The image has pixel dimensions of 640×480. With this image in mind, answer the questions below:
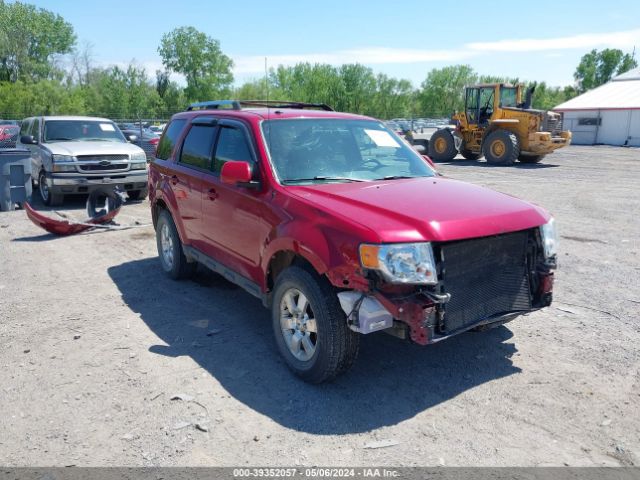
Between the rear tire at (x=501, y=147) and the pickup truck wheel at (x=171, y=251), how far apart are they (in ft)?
56.6

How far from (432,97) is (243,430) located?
99821 mm

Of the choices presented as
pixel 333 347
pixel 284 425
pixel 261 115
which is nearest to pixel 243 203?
pixel 261 115

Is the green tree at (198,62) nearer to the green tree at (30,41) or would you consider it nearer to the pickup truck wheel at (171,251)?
the green tree at (30,41)

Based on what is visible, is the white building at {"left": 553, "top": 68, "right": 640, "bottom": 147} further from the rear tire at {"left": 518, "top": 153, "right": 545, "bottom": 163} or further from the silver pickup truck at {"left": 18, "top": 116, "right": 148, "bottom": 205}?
the silver pickup truck at {"left": 18, "top": 116, "right": 148, "bottom": 205}

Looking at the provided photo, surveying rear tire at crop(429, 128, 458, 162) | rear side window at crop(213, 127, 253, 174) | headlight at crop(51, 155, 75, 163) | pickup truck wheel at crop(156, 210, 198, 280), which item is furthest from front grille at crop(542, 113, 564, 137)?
rear side window at crop(213, 127, 253, 174)

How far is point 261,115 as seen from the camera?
195 inches

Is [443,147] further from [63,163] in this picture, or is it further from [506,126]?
[63,163]

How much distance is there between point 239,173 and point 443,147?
69.1 feet

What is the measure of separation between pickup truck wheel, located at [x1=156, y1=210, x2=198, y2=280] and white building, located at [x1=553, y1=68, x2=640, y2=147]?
41.3 metres

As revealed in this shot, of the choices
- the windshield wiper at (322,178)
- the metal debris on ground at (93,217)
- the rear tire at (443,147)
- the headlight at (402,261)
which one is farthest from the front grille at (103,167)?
the rear tire at (443,147)

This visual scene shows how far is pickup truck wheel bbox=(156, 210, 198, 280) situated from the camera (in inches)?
247

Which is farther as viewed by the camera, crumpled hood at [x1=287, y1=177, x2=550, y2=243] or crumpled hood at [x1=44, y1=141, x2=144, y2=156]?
crumpled hood at [x1=44, y1=141, x2=144, y2=156]

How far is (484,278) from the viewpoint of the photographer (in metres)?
3.80

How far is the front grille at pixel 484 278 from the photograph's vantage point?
3600 mm
